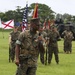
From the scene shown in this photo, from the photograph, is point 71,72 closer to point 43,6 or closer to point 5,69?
point 5,69

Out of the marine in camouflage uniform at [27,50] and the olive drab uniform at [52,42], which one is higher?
the marine in camouflage uniform at [27,50]

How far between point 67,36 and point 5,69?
471 inches

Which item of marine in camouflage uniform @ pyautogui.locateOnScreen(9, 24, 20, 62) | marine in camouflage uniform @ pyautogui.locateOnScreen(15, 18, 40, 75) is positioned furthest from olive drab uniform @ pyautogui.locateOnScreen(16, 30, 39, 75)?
marine in camouflage uniform @ pyautogui.locateOnScreen(9, 24, 20, 62)

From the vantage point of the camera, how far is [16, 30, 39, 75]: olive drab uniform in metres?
8.77

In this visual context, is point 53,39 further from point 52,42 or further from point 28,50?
point 28,50

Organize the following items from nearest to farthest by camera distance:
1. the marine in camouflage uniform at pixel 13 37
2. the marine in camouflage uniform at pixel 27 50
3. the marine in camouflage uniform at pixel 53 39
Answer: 1. the marine in camouflage uniform at pixel 27 50
2. the marine in camouflage uniform at pixel 53 39
3. the marine in camouflage uniform at pixel 13 37

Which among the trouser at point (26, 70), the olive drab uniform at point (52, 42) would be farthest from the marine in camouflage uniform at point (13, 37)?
the trouser at point (26, 70)

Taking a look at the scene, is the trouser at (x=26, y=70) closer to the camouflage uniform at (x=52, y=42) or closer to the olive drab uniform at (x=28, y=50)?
the olive drab uniform at (x=28, y=50)

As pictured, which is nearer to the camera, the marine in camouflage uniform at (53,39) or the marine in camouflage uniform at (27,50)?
the marine in camouflage uniform at (27,50)

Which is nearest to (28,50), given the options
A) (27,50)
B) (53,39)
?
(27,50)

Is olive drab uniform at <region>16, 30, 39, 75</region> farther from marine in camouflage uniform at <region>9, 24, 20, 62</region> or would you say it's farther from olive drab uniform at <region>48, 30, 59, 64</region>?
marine in camouflage uniform at <region>9, 24, 20, 62</region>

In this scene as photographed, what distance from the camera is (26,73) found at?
29.3ft

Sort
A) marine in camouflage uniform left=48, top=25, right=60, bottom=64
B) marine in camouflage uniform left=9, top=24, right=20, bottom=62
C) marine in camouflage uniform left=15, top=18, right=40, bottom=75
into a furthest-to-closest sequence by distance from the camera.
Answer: marine in camouflage uniform left=9, top=24, right=20, bottom=62 → marine in camouflage uniform left=48, top=25, right=60, bottom=64 → marine in camouflage uniform left=15, top=18, right=40, bottom=75

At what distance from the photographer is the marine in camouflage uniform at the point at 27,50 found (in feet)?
28.7
